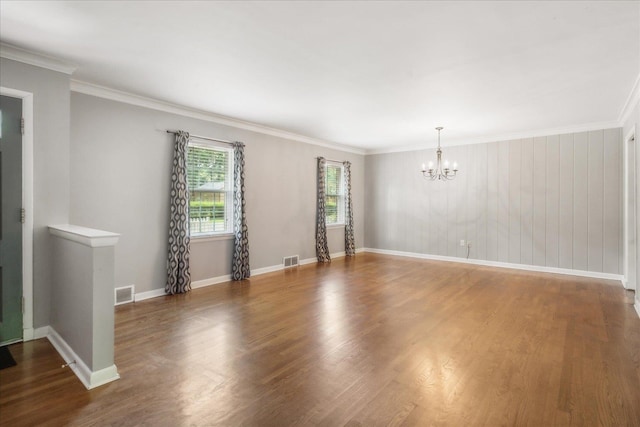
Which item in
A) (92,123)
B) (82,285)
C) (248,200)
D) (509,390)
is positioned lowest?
(509,390)

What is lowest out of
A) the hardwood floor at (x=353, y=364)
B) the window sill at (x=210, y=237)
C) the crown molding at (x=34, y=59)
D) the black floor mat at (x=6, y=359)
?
the hardwood floor at (x=353, y=364)

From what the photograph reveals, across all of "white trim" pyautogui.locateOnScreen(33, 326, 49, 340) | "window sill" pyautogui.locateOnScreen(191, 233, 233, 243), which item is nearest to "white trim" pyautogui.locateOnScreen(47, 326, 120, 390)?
"white trim" pyautogui.locateOnScreen(33, 326, 49, 340)

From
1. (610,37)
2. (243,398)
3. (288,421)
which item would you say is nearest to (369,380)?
(288,421)

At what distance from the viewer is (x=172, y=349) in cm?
280

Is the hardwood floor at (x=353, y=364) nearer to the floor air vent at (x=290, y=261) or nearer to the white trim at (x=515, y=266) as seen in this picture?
the white trim at (x=515, y=266)

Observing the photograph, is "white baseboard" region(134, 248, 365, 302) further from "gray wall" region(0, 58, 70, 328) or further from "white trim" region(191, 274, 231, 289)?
"gray wall" region(0, 58, 70, 328)

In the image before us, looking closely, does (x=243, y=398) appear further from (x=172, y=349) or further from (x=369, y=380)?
(x=172, y=349)

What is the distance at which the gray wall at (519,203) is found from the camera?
545 centimetres

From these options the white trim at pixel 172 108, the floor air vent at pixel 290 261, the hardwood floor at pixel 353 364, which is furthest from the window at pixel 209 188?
the floor air vent at pixel 290 261

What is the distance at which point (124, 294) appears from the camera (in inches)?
160

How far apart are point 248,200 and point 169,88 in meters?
2.23

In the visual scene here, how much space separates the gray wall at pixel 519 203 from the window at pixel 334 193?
3.71 ft

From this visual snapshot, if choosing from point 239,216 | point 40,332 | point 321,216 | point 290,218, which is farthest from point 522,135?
point 40,332

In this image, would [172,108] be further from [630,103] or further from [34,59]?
[630,103]
